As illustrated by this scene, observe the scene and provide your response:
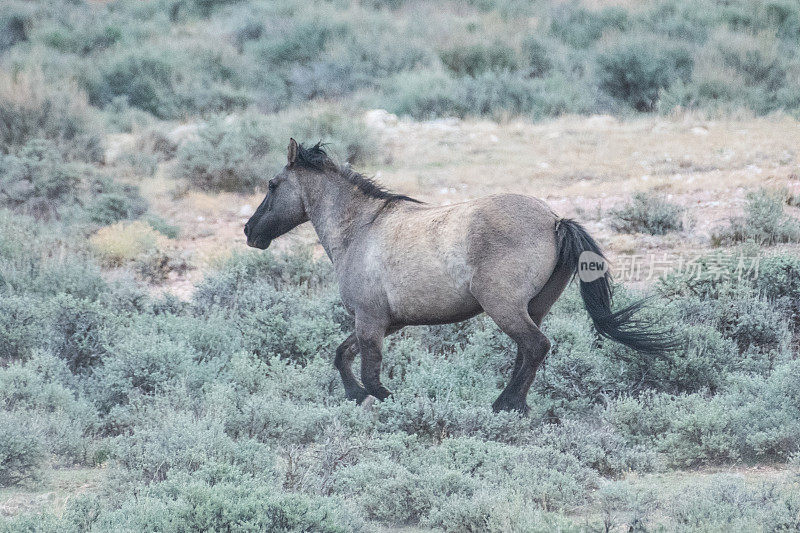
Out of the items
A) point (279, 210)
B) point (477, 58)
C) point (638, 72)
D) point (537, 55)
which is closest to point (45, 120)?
point (279, 210)

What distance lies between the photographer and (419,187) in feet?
45.2

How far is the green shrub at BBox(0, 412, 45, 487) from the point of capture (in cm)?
548

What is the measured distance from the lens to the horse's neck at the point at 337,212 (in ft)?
22.5

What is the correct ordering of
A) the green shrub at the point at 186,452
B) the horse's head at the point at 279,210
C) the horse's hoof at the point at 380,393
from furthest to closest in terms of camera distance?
the horse's head at the point at 279,210, the horse's hoof at the point at 380,393, the green shrub at the point at 186,452

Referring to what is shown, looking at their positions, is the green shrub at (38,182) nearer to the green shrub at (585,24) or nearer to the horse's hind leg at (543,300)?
the horse's hind leg at (543,300)

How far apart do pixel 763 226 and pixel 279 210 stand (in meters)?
5.56

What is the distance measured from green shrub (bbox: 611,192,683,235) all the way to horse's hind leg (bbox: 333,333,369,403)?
5.20 metres

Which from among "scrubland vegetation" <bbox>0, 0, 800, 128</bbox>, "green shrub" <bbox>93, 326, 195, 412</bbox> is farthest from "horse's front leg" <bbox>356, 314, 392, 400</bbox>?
"scrubland vegetation" <bbox>0, 0, 800, 128</bbox>

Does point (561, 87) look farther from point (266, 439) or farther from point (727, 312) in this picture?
point (266, 439)

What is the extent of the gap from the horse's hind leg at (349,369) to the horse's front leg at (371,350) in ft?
0.54

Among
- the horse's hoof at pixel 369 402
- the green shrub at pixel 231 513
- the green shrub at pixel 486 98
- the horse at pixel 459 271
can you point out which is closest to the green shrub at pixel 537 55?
the green shrub at pixel 486 98

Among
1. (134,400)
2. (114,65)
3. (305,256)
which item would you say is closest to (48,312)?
(134,400)

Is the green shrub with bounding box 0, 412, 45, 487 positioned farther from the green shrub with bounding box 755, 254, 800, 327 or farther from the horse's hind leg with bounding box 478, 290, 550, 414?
the green shrub with bounding box 755, 254, 800, 327

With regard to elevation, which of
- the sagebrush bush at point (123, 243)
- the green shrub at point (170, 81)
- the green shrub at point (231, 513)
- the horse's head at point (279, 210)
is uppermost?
the horse's head at point (279, 210)
